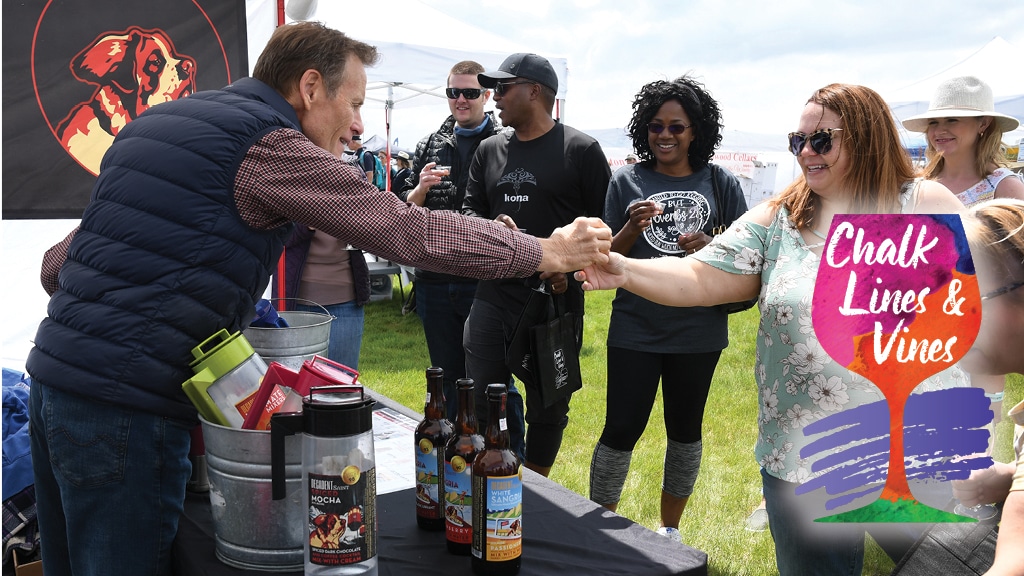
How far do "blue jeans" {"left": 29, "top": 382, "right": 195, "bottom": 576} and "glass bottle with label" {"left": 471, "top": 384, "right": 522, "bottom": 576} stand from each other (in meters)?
0.72

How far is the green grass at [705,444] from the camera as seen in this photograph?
3230mm

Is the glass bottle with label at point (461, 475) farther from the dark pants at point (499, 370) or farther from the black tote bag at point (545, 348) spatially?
the dark pants at point (499, 370)

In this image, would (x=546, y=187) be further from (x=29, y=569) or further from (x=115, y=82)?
(x=29, y=569)

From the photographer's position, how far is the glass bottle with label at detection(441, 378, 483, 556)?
1.51 metres

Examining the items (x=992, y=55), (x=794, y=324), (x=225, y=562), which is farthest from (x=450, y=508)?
(x=992, y=55)

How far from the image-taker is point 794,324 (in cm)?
175

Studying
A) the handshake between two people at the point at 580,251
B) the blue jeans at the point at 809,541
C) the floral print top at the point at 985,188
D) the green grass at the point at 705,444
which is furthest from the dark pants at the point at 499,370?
the floral print top at the point at 985,188

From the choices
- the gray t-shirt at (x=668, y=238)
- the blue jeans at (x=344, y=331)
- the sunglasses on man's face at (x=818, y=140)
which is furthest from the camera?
the blue jeans at (x=344, y=331)

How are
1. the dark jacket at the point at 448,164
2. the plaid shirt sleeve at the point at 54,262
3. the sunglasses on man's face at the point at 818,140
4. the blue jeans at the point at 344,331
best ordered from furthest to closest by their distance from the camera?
the dark jacket at the point at 448,164, the blue jeans at the point at 344,331, the plaid shirt sleeve at the point at 54,262, the sunglasses on man's face at the point at 818,140

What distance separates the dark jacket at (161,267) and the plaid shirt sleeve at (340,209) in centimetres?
5

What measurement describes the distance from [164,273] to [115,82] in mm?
2214

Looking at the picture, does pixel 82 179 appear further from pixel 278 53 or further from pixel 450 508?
pixel 450 508

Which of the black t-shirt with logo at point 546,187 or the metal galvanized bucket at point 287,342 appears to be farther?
the black t-shirt with logo at point 546,187

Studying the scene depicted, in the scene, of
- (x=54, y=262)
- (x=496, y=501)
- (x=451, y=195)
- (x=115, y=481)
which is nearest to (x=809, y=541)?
(x=496, y=501)
